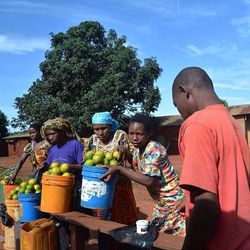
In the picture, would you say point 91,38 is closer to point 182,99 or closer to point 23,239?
point 23,239

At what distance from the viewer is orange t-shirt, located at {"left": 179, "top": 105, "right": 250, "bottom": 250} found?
1.38m

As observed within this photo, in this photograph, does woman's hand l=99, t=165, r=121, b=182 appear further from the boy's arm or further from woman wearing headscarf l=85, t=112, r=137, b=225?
the boy's arm

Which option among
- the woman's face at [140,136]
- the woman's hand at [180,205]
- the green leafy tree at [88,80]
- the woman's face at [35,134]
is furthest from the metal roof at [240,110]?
the woman's hand at [180,205]

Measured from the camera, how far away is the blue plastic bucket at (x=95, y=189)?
10.5 ft

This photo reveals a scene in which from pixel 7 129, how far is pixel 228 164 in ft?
142

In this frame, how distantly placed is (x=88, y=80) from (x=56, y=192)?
67.4ft

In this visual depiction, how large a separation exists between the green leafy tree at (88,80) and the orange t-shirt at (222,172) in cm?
2107

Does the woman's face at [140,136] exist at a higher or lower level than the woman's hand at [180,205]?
higher

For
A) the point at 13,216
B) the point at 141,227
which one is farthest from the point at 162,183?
the point at 13,216

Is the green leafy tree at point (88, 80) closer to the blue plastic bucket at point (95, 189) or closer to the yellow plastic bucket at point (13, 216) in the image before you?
the yellow plastic bucket at point (13, 216)

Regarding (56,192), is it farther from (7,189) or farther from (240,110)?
(240,110)

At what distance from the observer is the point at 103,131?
168 inches

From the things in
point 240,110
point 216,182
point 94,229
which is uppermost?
point 240,110

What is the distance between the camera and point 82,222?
3447 mm
